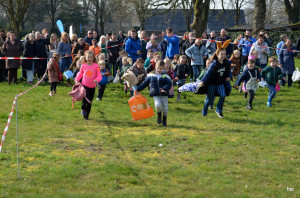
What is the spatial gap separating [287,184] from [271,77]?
24.4 ft

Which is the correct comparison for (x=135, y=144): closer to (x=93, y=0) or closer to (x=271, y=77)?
(x=271, y=77)

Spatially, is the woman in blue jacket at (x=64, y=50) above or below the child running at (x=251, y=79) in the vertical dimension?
above

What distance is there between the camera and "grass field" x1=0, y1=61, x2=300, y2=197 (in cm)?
611

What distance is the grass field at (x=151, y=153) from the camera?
6.11 m

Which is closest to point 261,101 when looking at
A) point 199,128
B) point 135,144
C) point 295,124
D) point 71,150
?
point 295,124

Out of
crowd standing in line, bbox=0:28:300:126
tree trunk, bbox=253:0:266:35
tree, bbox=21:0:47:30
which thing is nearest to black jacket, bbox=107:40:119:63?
crowd standing in line, bbox=0:28:300:126

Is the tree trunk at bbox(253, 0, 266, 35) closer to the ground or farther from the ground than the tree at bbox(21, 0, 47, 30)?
closer to the ground

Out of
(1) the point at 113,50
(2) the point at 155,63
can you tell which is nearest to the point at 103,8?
(1) the point at 113,50

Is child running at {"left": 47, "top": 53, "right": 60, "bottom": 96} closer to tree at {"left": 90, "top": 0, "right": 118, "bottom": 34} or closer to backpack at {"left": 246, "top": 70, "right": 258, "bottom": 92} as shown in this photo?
backpack at {"left": 246, "top": 70, "right": 258, "bottom": 92}

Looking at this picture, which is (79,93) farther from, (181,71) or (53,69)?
(181,71)

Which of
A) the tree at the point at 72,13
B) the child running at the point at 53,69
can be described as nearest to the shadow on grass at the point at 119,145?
the child running at the point at 53,69

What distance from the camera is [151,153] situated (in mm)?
8000

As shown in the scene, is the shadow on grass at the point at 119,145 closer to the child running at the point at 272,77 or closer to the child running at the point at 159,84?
the child running at the point at 159,84

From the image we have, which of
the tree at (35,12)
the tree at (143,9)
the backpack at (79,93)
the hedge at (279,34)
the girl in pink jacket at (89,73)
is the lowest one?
the backpack at (79,93)
